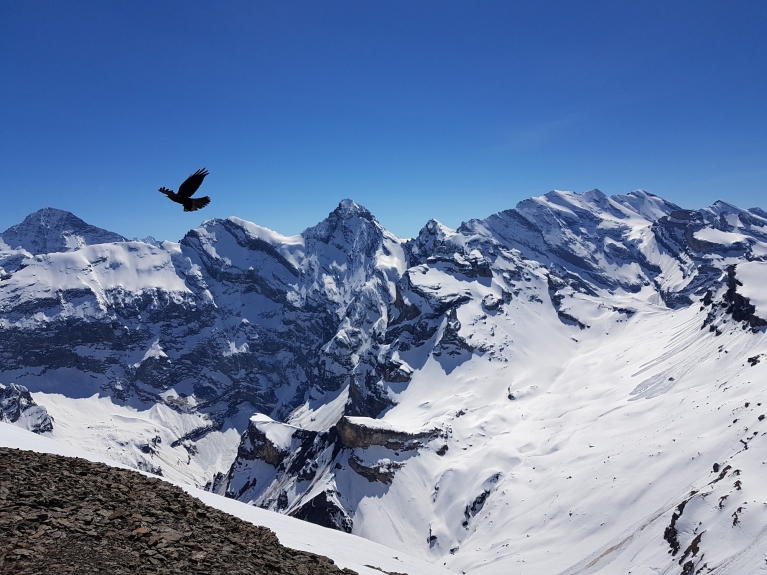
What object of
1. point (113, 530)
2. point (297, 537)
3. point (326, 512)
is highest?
point (113, 530)

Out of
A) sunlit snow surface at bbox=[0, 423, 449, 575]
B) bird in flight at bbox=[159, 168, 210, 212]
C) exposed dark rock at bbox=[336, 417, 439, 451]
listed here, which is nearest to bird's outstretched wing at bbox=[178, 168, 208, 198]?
bird in flight at bbox=[159, 168, 210, 212]

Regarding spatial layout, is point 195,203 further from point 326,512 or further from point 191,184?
point 326,512

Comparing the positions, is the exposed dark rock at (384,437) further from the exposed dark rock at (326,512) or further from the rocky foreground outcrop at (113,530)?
the rocky foreground outcrop at (113,530)

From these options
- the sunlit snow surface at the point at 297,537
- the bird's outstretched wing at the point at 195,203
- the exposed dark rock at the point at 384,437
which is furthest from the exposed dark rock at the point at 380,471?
the bird's outstretched wing at the point at 195,203

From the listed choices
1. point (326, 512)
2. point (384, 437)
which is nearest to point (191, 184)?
point (326, 512)

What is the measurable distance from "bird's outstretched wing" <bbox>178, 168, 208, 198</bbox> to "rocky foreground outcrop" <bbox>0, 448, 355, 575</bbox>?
34.3 ft

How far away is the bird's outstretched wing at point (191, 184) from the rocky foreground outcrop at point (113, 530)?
10.5 metres

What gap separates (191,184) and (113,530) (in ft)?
37.1

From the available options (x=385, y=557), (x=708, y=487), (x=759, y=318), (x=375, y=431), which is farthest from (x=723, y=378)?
(x=385, y=557)

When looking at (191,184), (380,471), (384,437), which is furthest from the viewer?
(384,437)

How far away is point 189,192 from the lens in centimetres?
1977

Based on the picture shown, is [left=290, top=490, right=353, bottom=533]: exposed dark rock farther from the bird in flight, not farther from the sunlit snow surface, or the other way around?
the bird in flight

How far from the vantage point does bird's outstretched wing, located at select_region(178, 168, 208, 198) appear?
19.5 metres

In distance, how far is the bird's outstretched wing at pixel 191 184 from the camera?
19527 mm
